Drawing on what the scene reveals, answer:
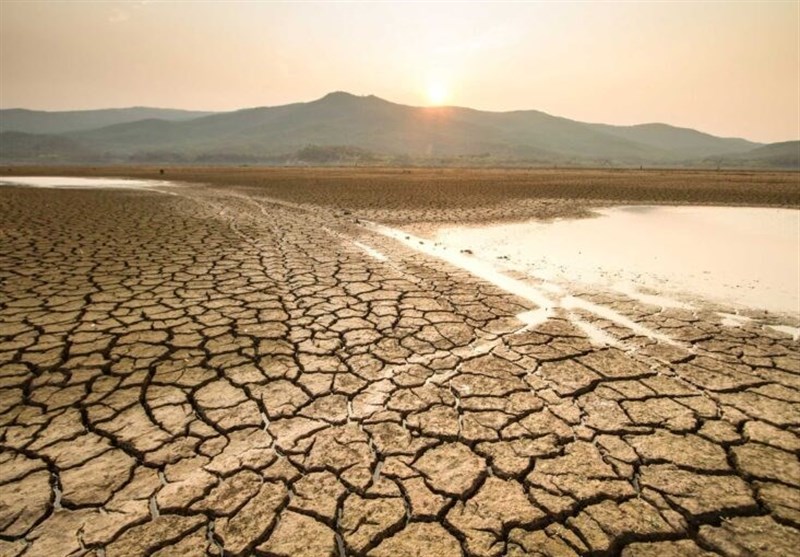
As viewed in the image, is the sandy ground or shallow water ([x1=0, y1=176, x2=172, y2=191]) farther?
shallow water ([x1=0, y1=176, x2=172, y2=191])

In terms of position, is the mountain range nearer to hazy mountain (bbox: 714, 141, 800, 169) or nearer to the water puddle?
hazy mountain (bbox: 714, 141, 800, 169)

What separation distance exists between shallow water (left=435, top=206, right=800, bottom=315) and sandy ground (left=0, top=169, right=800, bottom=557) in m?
0.97

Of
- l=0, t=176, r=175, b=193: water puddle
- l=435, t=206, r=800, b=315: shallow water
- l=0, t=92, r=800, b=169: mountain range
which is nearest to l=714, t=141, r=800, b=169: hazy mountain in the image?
A: l=0, t=92, r=800, b=169: mountain range

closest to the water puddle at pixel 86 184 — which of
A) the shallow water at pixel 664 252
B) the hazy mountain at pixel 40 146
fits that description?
the shallow water at pixel 664 252

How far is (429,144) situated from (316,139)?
38617 mm

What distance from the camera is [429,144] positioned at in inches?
5605

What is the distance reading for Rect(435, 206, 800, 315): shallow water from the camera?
5234 millimetres

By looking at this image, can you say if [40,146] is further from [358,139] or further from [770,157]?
[770,157]

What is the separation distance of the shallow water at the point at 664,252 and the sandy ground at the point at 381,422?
0.97 metres

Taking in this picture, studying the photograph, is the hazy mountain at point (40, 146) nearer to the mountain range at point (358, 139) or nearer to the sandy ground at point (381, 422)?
the mountain range at point (358, 139)

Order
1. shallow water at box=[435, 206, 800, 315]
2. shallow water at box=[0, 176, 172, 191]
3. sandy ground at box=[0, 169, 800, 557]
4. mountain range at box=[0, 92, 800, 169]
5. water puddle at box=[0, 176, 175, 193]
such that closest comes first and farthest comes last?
sandy ground at box=[0, 169, 800, 557] < shallow water at box=[435, 206, 800, 315] < water puddle at box=[0, 176, 175, 193] < shallow water at box=[0, 176, 172, 191] < mountain range at box=[0, 92, 800, 169]

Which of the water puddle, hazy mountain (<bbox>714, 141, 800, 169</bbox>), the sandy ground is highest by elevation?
hazy mountain (<bbox>714, 141, 800, 169</bbox>)

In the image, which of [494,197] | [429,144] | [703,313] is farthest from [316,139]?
[703,313]

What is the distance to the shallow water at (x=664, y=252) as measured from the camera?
5234 mm
